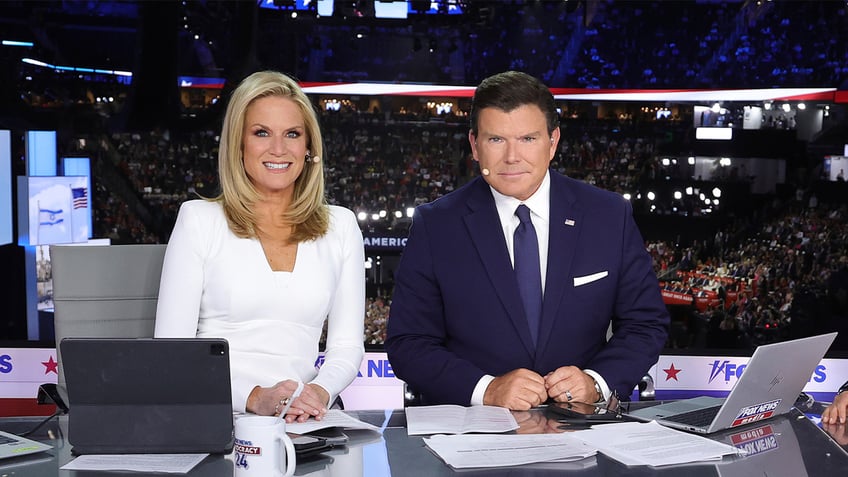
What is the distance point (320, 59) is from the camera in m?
6.62

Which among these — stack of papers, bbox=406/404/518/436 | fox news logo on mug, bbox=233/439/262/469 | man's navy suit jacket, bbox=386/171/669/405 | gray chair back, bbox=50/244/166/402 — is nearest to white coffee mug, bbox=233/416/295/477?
fox news logo on mug, bbox=233/439/262/469

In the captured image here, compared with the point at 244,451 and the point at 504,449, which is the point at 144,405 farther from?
the point at 504,449

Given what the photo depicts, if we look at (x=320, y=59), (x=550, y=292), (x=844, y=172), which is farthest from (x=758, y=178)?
(x=550, y=292)

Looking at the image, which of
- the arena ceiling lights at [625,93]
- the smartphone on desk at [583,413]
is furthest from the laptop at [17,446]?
the arena ceiling lights at [625,93]

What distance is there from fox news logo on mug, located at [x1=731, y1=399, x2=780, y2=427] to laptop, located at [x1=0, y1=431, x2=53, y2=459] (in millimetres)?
1287

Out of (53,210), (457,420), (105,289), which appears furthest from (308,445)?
(53,210)

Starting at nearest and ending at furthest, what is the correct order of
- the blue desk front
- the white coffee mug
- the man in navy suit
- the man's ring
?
the white coffee mug → the blue desk front → the man's ring → the man in navy suit

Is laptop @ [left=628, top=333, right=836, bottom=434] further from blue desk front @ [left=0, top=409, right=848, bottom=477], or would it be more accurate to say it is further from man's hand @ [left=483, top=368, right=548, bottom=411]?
man's hand @ [left=483, top=368, right=548, bottom=411]

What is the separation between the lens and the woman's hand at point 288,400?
5.58ft

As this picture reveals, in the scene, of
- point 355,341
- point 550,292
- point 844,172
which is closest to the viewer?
point 550,292

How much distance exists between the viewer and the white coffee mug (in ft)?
4.02

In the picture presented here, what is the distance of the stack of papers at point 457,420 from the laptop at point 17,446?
0.66 meters

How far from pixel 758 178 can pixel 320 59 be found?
342 centimetres

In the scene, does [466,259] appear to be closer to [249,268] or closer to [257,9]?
[249,268]
